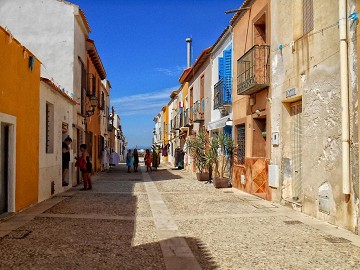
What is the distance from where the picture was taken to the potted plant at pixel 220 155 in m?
15.8

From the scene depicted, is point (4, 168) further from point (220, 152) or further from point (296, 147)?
point (220, 152)

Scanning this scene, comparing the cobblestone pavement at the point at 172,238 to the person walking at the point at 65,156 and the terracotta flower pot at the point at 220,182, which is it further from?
the terracotta flower pot at the point at 220,182

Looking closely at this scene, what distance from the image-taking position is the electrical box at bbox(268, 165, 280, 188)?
1111cm

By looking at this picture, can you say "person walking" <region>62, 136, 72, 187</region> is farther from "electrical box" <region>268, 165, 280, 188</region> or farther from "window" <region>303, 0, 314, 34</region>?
"window" <region>303, 0, 314, 34</region>

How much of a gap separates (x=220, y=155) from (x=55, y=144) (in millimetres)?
6757

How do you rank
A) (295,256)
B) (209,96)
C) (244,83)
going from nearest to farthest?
(295,256)
(244,83)
(209,96)

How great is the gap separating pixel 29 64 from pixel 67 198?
165 inches

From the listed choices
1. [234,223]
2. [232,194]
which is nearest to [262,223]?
[234,223]

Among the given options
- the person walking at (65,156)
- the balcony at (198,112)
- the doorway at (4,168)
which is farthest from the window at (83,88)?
the doorway at (4,168)

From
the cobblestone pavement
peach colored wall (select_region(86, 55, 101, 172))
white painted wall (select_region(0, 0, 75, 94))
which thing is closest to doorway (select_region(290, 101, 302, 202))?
the cobblestone pavement

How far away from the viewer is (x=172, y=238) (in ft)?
22.4

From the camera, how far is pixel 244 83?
13297mm

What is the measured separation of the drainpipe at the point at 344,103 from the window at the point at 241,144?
787 cm

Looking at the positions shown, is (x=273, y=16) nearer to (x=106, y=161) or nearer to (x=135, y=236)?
(x=135, y=236)
